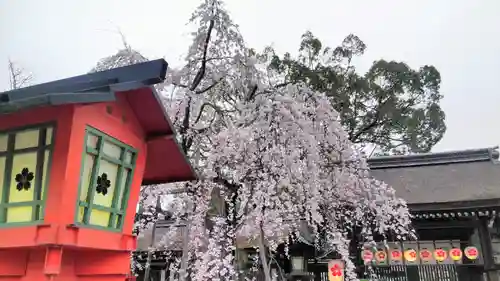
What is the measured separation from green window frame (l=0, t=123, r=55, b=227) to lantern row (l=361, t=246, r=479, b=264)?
26.7 ft

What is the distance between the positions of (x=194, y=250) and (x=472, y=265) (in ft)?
21.4

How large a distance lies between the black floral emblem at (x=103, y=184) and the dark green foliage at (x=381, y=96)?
1636cm

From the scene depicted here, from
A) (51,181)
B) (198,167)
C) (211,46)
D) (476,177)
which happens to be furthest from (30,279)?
(476,177)

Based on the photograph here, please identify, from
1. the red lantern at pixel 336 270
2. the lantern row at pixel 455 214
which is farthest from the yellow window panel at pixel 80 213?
the lantern row at pixel 455 214

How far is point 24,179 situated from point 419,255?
348 inches

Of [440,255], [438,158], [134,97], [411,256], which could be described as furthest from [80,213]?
[438,158]

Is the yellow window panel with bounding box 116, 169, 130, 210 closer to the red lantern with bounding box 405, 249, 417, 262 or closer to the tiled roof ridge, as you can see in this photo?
the red lantern with bounding box 405, 249, 417, 262

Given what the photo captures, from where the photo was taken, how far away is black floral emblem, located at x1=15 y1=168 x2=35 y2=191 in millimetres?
3020

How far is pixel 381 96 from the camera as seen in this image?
19953mm

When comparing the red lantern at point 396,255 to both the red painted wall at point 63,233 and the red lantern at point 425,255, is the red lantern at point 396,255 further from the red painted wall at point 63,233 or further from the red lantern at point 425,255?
the red painted wall at point 63,233

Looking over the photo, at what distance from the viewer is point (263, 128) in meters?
6.33

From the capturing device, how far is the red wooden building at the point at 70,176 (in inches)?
110

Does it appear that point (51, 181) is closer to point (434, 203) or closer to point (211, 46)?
point (211, 46)

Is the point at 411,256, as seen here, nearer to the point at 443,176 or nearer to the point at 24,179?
the point at 443,176
